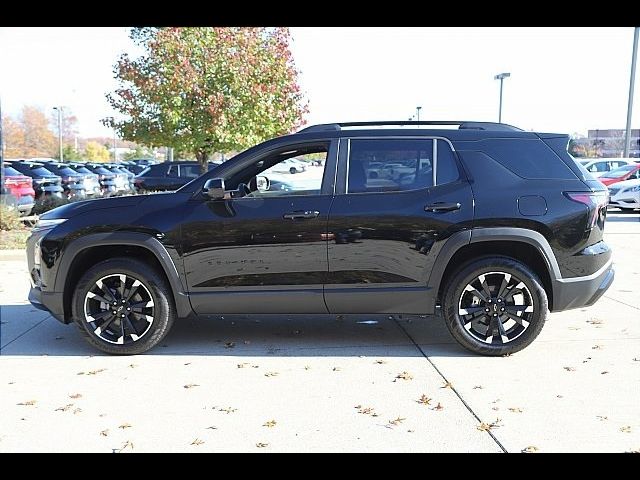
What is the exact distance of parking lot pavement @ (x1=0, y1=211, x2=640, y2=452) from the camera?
3574mm

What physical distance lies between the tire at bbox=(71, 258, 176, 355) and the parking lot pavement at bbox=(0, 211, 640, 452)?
0.56 feet

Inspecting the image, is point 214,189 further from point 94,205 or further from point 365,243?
point 365,243

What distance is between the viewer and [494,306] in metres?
4.98

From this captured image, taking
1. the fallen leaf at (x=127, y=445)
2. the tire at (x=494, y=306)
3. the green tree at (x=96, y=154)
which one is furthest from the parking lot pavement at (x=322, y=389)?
the green tree at (x=96, y=154)

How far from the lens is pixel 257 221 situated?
4.97 meters

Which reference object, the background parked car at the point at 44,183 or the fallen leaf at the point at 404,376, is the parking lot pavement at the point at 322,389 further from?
the background parked car at the point at 44,183

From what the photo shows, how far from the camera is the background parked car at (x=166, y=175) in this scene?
68.8 feet

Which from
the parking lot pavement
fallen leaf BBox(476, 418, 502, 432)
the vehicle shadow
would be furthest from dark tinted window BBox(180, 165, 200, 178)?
fallen leaf BBox(476, 418, 502, 432)

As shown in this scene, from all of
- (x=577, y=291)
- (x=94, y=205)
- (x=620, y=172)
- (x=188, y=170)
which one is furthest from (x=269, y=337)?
(x=620, y=172)

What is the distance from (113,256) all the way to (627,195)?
1643cm

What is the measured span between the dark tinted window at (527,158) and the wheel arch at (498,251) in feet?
1.74

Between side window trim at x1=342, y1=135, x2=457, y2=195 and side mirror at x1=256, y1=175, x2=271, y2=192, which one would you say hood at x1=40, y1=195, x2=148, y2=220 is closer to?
side mirror at x1=256, y1=175, x2=271, y2=192

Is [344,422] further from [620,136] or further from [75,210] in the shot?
[620,136]

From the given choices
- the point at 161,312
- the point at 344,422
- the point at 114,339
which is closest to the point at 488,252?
the point at 344,422
